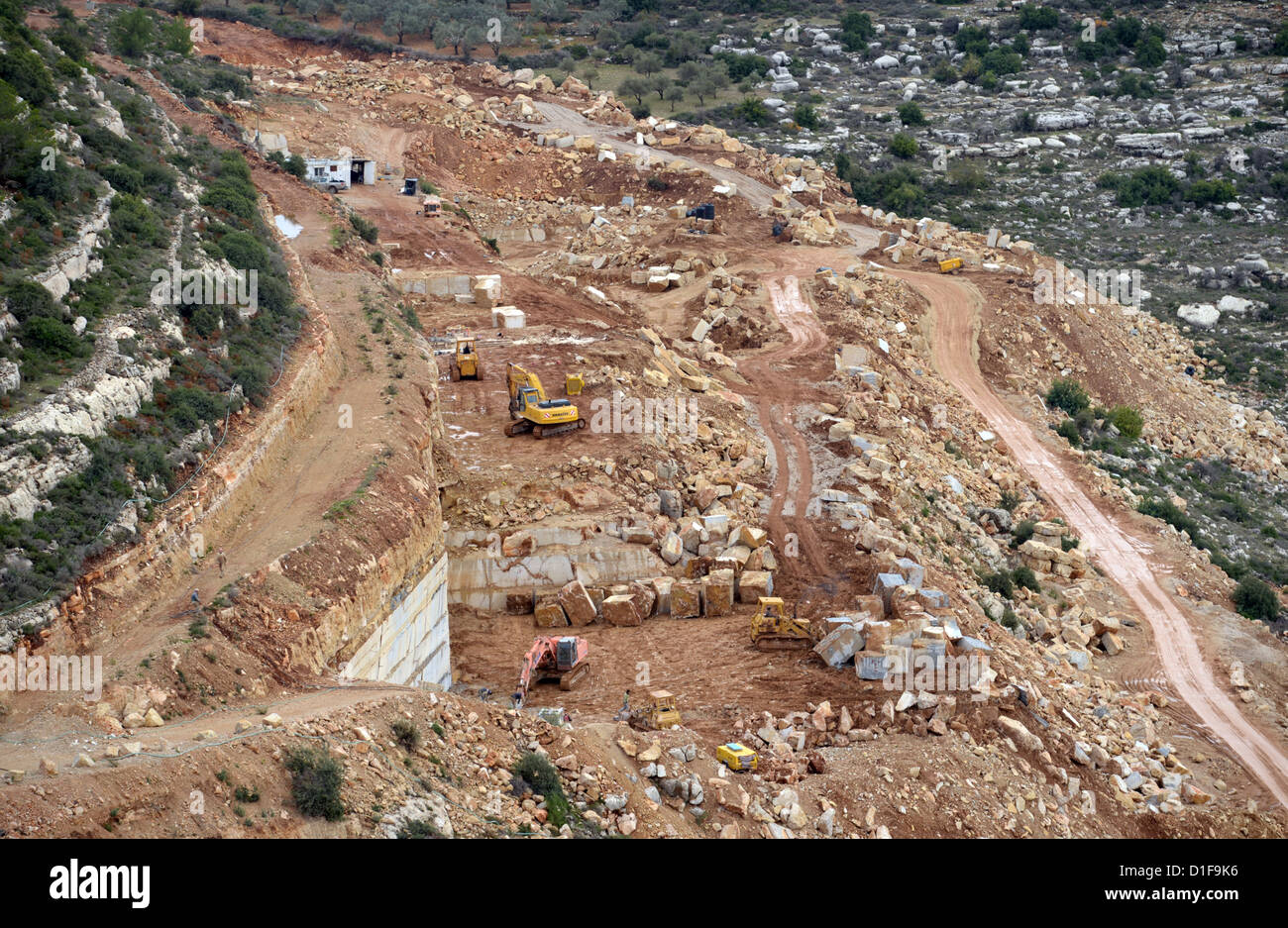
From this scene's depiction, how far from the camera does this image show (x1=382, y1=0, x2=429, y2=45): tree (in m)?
87.0

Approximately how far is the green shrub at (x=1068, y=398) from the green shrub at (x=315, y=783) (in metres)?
35.7

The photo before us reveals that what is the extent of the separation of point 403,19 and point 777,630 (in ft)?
232

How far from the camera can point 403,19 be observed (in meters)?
87.6

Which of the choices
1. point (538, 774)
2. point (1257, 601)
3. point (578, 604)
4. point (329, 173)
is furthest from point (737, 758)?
point (329, 173)

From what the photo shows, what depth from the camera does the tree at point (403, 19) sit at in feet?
285

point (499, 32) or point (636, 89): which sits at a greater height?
point (499, 32)

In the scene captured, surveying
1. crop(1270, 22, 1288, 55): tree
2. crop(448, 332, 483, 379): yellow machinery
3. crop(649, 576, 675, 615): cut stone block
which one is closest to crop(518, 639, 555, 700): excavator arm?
crop(649, 576, 675, 615): cut stone block

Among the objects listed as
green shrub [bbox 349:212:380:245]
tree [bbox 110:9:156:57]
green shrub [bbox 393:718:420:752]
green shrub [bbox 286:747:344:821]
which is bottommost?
green shrub [bbox 393:718:420:752]

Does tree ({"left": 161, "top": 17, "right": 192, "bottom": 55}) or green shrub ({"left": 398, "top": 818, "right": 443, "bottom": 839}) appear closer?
green shrub ({"left": 398, "top": 818, "right": 443, "bottom": 839})

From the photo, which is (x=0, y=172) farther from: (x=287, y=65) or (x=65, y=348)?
(x=287, y=65)

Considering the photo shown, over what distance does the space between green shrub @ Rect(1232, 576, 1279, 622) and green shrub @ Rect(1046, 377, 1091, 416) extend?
12802 millimetres

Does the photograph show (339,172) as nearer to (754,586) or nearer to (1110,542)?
(754,586)

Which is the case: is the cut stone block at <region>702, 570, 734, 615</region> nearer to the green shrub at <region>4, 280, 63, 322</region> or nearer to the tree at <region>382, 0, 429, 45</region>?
the green shrub at <region>4, 280, 63, 322</region>

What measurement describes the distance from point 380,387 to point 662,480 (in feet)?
25.3
